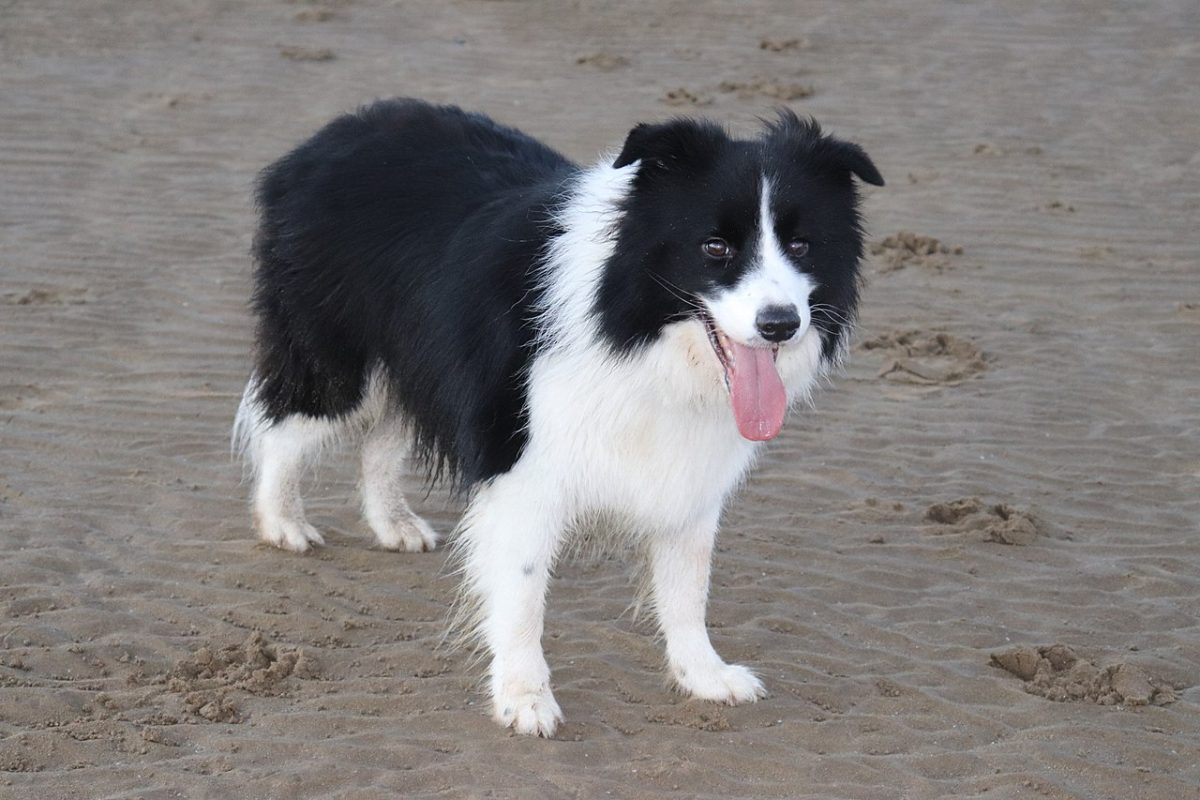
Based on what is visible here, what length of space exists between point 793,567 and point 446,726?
1768 mm

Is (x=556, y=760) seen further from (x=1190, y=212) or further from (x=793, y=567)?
(x=1190, y=212)

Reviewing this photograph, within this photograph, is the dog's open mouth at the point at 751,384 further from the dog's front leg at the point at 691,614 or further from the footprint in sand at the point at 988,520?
the footprint in sand at the point at 988,520

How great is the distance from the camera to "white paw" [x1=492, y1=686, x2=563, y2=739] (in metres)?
4.32

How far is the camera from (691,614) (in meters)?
4.65

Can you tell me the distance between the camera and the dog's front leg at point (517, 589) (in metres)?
4.33

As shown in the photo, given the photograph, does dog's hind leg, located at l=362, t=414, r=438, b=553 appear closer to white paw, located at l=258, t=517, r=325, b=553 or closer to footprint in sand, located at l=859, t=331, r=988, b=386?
white paw, located at l=258, t=517, r=325, b=553

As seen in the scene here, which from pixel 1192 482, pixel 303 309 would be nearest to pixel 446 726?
pixel 303 309

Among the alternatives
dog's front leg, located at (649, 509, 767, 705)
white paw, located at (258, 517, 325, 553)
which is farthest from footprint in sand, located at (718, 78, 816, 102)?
dog's front leg, located at (649, 509, 767, 705)

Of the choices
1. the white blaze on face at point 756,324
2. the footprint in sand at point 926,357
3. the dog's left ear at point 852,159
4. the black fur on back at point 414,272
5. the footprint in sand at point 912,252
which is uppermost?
the dog's left ear at point 852,159

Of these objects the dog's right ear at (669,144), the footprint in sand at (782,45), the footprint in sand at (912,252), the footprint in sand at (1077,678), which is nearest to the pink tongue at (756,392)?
the dog's right ear at (669,144)

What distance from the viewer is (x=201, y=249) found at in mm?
8766

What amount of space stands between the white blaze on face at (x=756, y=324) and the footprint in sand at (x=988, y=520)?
219 centimetres

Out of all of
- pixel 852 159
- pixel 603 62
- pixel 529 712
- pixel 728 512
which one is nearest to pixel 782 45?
pixel 603 62

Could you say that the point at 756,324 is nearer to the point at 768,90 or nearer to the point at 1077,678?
the point at 1077,678
